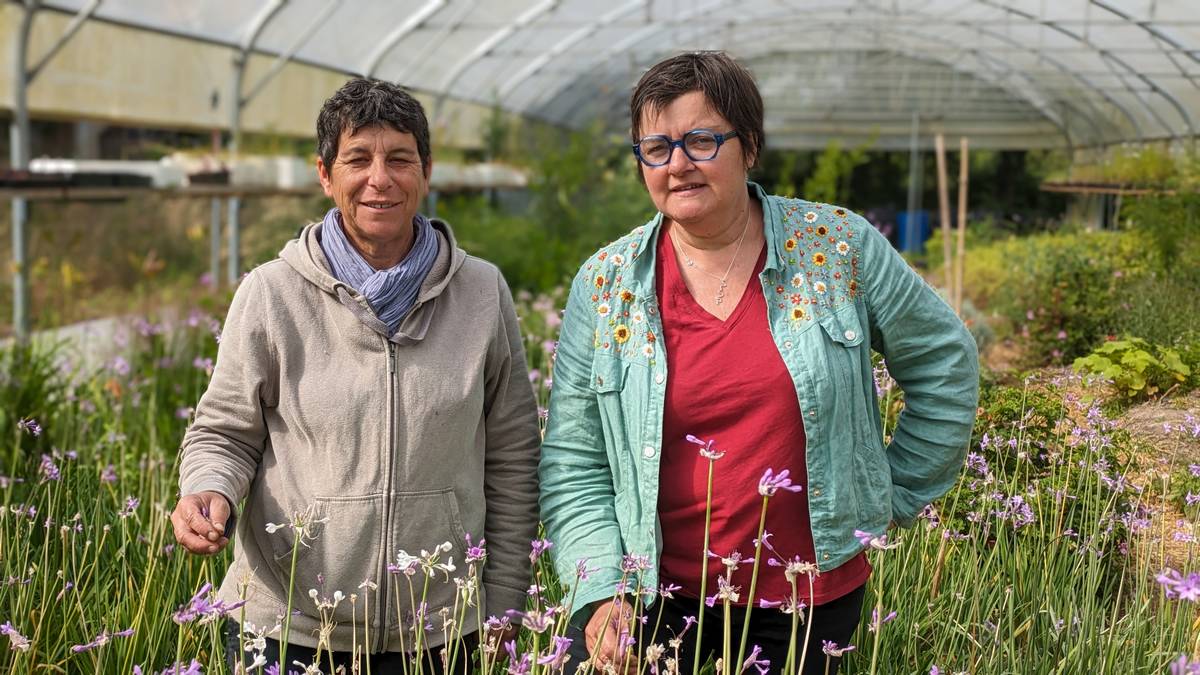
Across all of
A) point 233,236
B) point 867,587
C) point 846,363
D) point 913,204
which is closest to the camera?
point 846,363

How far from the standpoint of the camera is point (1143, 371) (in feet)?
9.86

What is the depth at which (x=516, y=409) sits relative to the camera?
80.0 inches

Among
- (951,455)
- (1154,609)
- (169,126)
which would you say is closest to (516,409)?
(951,455)

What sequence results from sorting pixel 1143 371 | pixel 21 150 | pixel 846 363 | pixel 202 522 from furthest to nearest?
1. pixel 21 150
2. pixel 1143 371
3. pixel 846 363
4. pixel 202 522

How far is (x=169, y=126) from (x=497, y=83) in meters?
7.28

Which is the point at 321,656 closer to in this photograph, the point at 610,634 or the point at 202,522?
the point at 202,522

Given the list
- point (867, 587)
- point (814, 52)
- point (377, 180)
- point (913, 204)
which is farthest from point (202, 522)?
point (814, 52)

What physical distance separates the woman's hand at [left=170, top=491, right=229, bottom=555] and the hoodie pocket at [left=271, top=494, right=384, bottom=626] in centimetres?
14

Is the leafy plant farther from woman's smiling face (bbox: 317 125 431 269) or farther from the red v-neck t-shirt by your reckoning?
woman's smiling face (bbox: 317 125 431 269)

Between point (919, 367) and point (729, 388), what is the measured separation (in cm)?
34

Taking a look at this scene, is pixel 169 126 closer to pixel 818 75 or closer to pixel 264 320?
pixel 264 320

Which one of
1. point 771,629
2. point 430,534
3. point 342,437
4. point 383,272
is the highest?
point 383,272

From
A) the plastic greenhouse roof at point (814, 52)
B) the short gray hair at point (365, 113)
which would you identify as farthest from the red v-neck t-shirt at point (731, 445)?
the plastic greenhouse roof at point (814, 52)

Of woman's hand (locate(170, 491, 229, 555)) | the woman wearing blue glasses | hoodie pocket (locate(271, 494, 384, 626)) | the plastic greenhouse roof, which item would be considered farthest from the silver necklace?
the plastic greenhouse roof
